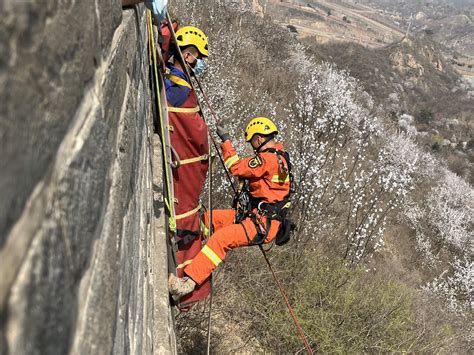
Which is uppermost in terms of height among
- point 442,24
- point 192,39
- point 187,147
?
point 192,39

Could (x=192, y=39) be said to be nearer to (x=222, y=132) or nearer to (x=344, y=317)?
(x=222, y=132)

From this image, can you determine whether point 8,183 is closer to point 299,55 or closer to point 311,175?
point 311,175

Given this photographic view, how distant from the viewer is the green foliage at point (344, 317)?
5.29 meters

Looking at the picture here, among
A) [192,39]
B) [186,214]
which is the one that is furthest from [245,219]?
[192,39]

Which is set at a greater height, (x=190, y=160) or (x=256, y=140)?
(x=190, y=160)

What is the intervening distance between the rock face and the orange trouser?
225 centimetres

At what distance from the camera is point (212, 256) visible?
3334 millimetres

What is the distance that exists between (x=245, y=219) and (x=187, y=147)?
1.31 m

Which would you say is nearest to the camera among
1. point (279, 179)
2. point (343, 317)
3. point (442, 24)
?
point (279, 179)

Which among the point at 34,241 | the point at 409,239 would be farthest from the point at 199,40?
the point at 409,239

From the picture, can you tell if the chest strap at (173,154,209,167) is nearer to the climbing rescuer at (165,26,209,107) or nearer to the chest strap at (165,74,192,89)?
the climbing rescuer at (165,26,209,107)

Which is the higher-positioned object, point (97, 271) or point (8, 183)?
point (8, 183)

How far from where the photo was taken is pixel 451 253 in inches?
673

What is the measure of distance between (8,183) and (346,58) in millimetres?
45019
